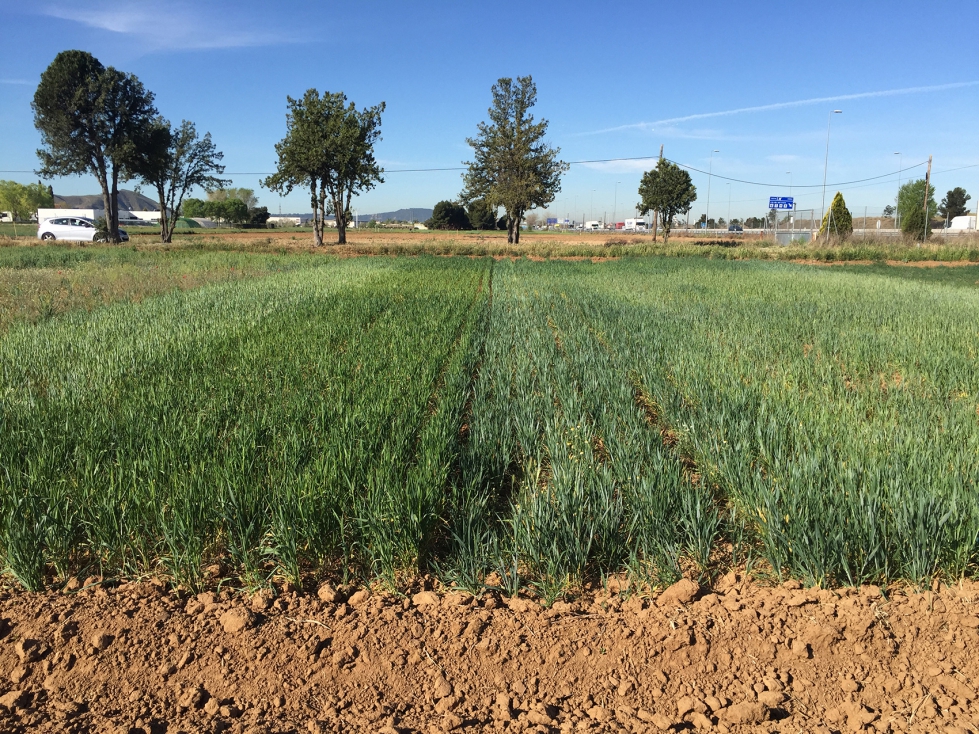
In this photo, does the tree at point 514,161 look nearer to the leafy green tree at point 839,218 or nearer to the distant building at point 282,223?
the leafy green tree at point 839,218

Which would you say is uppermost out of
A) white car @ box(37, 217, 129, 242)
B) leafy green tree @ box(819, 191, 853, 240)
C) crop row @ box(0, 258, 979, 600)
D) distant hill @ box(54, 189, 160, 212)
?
distant hill @ box(54, 189, 160, 212)

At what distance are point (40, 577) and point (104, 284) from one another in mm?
15007

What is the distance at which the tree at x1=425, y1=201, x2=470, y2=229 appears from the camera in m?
83.0

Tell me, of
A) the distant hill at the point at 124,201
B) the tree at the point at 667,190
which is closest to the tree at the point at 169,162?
the tree at the point at 667,190

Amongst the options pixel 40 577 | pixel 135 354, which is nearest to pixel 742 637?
pixel 40 577

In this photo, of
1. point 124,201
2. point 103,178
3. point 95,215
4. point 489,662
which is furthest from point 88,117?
point 124,201

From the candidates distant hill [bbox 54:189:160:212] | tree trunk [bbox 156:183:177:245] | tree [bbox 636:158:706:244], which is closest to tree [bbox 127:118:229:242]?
tree trunk [bbox 156:183:177:245]

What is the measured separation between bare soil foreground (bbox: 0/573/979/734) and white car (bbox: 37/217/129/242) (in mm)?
41010

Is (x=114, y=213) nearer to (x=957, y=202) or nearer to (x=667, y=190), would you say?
(x=667, y=190)

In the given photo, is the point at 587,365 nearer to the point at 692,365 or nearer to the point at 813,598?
the point at 692,365

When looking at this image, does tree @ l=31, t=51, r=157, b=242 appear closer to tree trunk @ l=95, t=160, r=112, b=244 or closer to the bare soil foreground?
tree trunk @ l=95, t=160, r=112, b=244

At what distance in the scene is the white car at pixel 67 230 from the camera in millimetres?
37031

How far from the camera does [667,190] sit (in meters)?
48.7

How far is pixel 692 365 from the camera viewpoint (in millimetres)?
6562
